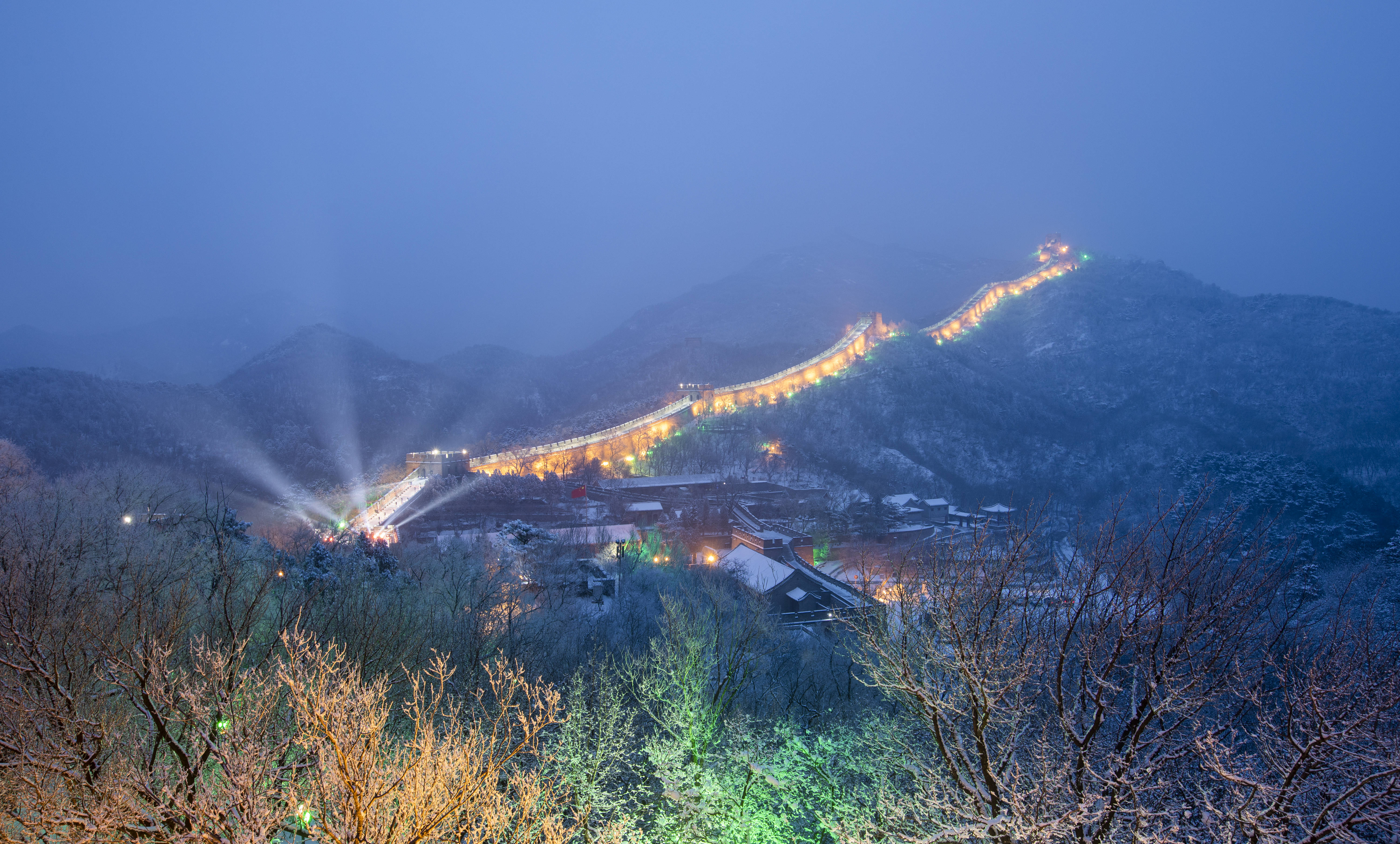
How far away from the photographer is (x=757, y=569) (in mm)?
28422

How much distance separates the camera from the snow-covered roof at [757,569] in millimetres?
26734

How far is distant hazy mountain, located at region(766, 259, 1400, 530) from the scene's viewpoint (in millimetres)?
52188

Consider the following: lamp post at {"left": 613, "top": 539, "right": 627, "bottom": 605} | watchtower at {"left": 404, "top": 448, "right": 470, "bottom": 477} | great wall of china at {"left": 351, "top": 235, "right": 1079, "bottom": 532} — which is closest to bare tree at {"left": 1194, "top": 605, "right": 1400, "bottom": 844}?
lamp post at {"left": 613, "top": 539, "right": 627, "bottom": 605}

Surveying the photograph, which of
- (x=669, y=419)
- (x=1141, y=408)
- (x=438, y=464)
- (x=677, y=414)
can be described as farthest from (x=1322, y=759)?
(x=1141, y=408)

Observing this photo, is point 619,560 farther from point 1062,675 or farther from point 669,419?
point 669,419

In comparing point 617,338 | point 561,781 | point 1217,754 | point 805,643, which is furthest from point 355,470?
point 617,338

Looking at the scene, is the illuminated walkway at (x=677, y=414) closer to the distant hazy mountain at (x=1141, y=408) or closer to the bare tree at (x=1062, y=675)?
the distant hazy mountain at (x=1141, y=408)

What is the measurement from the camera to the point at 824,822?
787cm

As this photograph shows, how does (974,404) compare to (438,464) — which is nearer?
(438,464)

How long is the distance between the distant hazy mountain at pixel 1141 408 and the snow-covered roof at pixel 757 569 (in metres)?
25.6

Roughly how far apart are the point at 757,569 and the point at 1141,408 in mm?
62731

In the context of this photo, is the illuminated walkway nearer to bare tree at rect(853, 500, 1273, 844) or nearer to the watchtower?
the watchtower

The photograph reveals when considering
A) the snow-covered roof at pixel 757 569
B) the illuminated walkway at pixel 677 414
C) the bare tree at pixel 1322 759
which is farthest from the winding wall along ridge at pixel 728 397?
the bare tree at pixel 1322 759

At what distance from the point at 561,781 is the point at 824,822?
5.26 m
